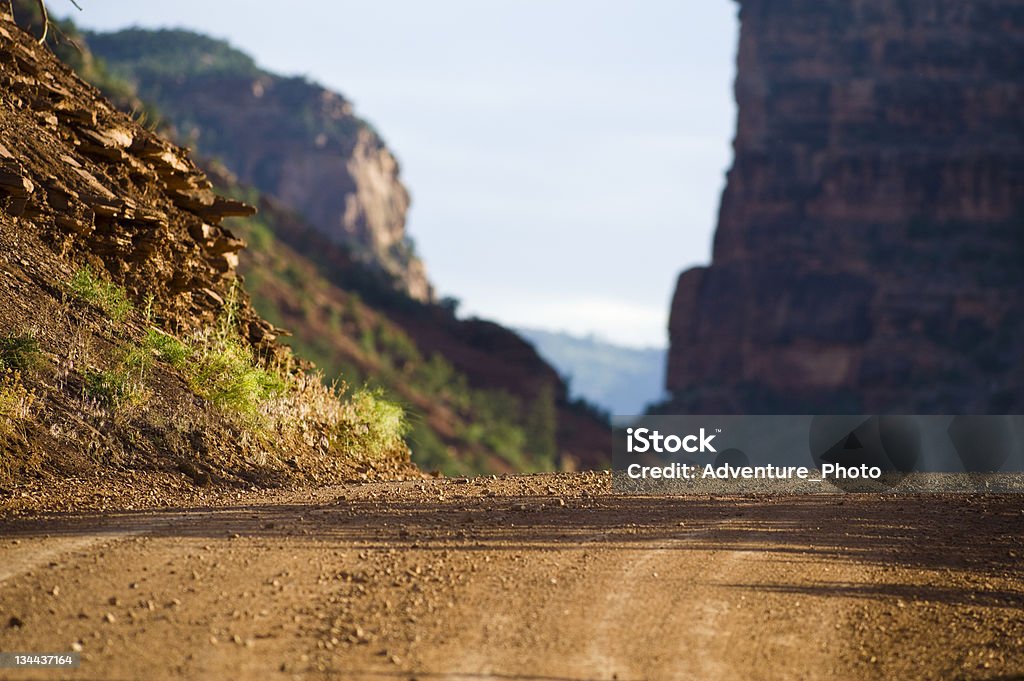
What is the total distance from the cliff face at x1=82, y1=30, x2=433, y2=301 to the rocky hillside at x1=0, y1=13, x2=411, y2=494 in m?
117

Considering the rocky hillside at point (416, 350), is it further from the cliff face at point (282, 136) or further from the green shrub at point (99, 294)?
the cliff face at point (282, 136)

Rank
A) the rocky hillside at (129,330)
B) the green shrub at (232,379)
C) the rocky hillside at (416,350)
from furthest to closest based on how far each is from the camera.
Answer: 1. the rocky hillside at (416,350)
2. the green shrub at (232,379)
3. the rocky hillside at (129,330)

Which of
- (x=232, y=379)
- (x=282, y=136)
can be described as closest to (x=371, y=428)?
(x=232, y=379)

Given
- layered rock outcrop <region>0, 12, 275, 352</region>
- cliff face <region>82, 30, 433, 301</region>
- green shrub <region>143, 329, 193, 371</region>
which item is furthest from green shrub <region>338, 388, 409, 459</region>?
cliff face <region>82, 30, 433, 301</region>

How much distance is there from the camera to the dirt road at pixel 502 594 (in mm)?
5676

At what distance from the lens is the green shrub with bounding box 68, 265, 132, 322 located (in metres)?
12.4

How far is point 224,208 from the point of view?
15.7m

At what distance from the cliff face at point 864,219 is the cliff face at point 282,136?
3808 centimetres

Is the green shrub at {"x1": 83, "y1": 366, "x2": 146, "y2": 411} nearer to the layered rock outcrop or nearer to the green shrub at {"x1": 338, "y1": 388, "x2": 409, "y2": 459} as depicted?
the layered rock outcrop

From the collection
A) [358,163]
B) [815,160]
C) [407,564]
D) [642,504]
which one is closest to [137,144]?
[642,504]

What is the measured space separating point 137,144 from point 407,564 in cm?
886

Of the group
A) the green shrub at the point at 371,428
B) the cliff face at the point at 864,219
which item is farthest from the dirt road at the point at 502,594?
the cliff face at the point at 864,219

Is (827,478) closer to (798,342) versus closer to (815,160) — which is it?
(798,342)

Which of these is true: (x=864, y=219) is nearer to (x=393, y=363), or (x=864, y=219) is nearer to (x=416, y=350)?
(x=416, y=350)
